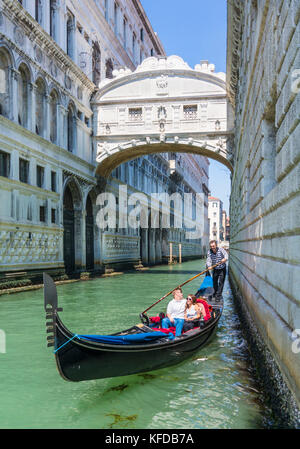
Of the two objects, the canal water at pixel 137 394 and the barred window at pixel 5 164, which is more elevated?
the barred window at pixel 5 164

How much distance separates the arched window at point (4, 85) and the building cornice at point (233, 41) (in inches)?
190

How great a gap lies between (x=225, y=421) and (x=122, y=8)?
18.1 metres

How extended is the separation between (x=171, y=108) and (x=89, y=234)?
4921 mm

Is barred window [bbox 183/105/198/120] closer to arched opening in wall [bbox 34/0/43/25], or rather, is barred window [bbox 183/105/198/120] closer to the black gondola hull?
arched opening in wall [bbox 34/0/43/25]

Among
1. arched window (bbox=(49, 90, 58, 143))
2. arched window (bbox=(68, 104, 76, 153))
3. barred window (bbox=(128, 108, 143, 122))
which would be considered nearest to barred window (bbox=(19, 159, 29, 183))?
arched window (bbox=(49, 90, 58, 143))

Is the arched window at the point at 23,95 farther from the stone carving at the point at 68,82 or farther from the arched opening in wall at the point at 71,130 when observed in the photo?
the arched opening in wall at the point at 71,130

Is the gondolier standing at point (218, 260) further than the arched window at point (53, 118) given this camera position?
No

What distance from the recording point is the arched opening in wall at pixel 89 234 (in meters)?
14.9

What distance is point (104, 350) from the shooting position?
3068 mm

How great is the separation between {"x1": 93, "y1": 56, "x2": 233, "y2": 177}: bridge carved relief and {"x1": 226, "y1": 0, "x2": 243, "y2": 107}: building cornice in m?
0.83

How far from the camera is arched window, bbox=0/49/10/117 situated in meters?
9.47
